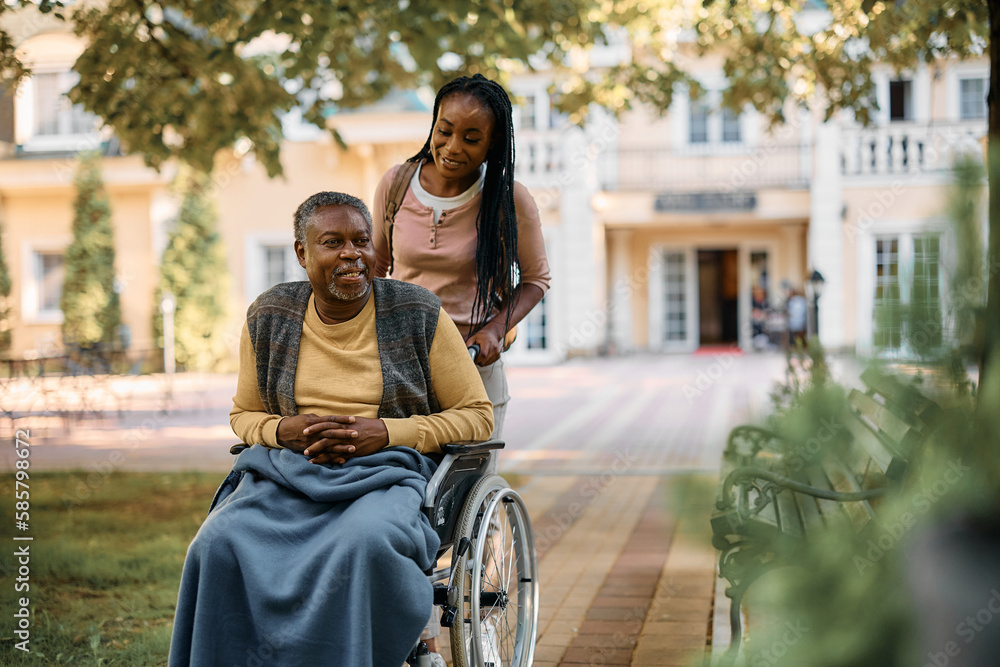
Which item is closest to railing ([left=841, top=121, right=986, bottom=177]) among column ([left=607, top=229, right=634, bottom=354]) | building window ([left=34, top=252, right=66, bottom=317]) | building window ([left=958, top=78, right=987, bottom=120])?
building window ([left=958, top=78, right=987, bottom=120])

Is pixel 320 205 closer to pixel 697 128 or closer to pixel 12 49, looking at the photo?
pixel 12 49

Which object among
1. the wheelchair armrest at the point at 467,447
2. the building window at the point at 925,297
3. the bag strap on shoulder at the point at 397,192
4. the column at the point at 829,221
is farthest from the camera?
the column at the point at 829,221

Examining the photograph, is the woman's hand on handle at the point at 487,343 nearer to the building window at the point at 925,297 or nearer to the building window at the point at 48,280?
the building window at the point at 925,297

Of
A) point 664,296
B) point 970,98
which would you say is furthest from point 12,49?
point 970,98

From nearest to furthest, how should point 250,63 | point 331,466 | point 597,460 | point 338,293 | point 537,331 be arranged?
point 331,466, point 338,293, point 250,63, point 597,460, point 537,331

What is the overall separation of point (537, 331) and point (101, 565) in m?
15.0

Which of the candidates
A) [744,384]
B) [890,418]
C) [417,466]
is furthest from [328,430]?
[744,384]

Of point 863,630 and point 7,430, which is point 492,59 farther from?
point 7,430

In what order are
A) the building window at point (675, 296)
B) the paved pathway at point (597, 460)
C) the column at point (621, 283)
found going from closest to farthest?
1. the paved pathway at point (597, 460)
2. the column at point (621, 283)
3. the building window at point (675, 296)

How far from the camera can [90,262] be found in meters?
17.6

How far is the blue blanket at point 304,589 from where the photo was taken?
1.95 m

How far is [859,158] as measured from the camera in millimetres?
19047

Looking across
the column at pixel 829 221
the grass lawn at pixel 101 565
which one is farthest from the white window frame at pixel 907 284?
the column at pixel 829 221

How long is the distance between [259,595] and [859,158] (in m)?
19.2
